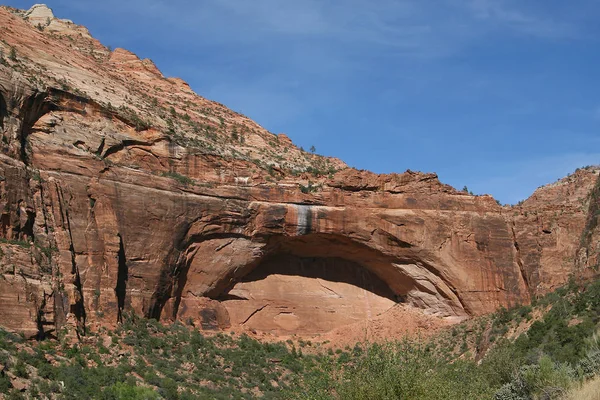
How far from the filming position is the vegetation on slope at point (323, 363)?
22.8 metres

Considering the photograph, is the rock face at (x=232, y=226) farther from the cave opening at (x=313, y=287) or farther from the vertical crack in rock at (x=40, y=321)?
the vertical crack in rock at (x=40, y=321)

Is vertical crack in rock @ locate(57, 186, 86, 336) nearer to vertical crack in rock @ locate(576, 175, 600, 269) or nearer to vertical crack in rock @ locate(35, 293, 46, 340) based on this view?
vertical crack in rock @ locate(35, 293, 46, 340)

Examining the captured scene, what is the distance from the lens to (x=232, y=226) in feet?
151

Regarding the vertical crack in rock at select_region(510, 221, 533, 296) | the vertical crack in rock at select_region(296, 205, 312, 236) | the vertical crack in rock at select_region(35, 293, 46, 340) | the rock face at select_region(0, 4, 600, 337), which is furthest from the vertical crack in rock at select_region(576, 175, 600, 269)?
the vertical crack in rock at select_region(35, 293, 46, 340)

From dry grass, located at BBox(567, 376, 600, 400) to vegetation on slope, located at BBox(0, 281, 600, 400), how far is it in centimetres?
17

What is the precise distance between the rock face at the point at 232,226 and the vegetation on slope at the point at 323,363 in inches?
84.6

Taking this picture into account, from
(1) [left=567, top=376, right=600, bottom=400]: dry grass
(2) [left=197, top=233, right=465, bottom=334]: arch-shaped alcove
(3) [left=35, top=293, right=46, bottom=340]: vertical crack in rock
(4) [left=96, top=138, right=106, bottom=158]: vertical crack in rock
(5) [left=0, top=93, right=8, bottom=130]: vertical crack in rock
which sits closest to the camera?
(1) [left=567, top=376, right=600, bottom=400]: dry grass

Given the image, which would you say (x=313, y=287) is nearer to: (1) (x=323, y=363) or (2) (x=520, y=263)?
(2) (x=520, y=263)

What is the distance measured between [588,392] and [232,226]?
2656 centimetres

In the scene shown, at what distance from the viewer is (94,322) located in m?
39.6

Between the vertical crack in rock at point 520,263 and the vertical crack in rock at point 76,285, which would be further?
the vertical crack in rock at point 520,263

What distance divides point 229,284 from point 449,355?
11972 millimetres

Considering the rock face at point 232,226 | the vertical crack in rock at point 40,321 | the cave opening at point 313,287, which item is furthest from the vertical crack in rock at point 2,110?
the cave opening at point 313,287

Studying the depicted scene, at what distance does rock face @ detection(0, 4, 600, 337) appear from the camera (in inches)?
1620
